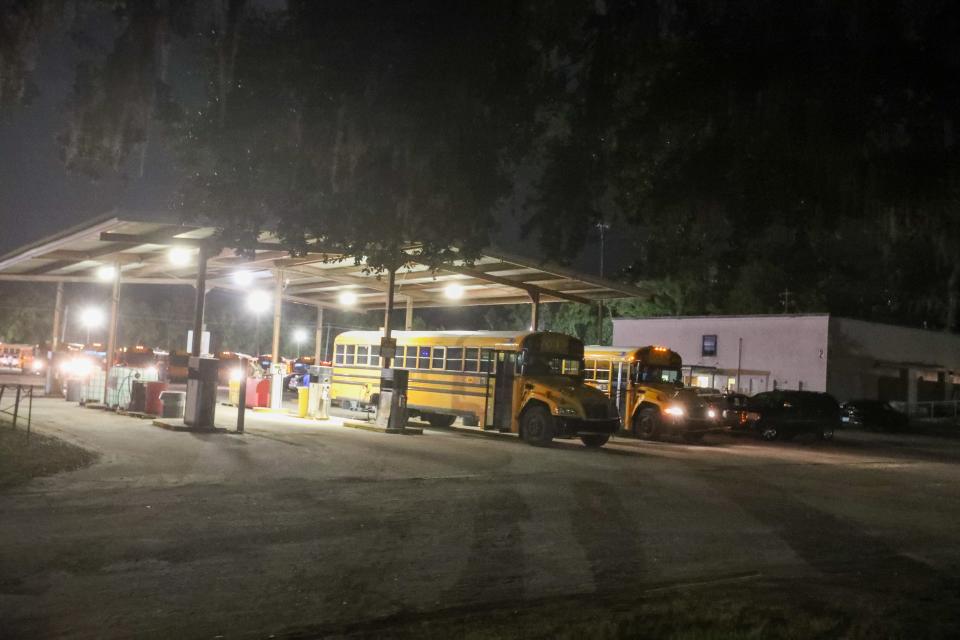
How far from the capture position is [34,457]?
574 inches

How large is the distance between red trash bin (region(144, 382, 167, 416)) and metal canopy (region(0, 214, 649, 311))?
3.89 metres

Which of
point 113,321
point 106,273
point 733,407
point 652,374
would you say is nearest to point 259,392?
point 113,321

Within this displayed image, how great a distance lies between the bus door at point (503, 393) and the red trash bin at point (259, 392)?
1027 cm

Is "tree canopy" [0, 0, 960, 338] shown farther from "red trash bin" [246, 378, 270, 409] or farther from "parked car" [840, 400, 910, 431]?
"parked car" [840, 400, 910, 431]

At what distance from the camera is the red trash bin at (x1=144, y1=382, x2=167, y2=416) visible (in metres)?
24.8

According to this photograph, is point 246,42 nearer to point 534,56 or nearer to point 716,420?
point 534,56

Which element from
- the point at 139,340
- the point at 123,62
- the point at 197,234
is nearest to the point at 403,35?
the point at 123,62

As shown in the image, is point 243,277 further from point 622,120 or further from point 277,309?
point 622,120

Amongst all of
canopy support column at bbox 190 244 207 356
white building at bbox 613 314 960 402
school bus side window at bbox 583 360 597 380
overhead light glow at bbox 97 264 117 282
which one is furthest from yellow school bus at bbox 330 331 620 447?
white building at bbox 613 314 960 402

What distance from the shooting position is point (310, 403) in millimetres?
28219

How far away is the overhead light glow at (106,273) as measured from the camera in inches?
1253

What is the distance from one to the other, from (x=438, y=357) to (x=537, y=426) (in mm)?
4450

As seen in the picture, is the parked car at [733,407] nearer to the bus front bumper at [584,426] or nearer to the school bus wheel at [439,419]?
the bus front bumper at [584,426]

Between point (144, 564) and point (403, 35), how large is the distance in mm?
5394
